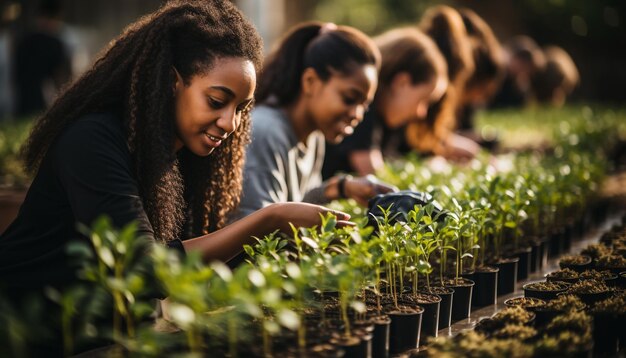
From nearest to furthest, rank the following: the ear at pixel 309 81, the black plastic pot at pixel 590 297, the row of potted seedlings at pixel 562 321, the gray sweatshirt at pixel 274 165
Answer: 1. the row of potted seedlings at pixel 562 321
2. the black plastic pot at pixel 590 297
3. the gray sweatshirt at pixel 274 165
4. the ear at pixel 309 81

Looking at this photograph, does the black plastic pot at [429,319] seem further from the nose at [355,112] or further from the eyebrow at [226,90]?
the nose at [355,112]

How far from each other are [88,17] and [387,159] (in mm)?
13360

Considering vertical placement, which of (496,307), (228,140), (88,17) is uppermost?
(88,17)

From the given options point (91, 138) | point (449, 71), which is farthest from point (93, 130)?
point (449, 71)

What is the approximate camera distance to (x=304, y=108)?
3.62 m

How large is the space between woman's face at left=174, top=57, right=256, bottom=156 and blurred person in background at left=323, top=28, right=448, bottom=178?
201 centimetres

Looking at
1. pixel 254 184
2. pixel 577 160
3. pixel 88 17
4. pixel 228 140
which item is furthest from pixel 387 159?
pixel 88 17

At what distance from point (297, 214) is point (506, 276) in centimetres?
99

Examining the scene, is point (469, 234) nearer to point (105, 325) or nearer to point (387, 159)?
point (105, 325)

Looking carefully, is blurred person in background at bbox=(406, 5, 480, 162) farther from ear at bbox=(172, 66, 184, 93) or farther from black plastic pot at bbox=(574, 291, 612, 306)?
ear at bbox=(172, 66, 184, 93)

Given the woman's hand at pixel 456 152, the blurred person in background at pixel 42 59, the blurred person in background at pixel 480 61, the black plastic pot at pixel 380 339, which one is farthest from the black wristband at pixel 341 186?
the blurred person in background at pixel 42 59

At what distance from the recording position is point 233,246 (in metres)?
2.38

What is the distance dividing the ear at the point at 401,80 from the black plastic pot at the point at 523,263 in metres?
1.65

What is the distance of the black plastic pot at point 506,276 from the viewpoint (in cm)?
288
